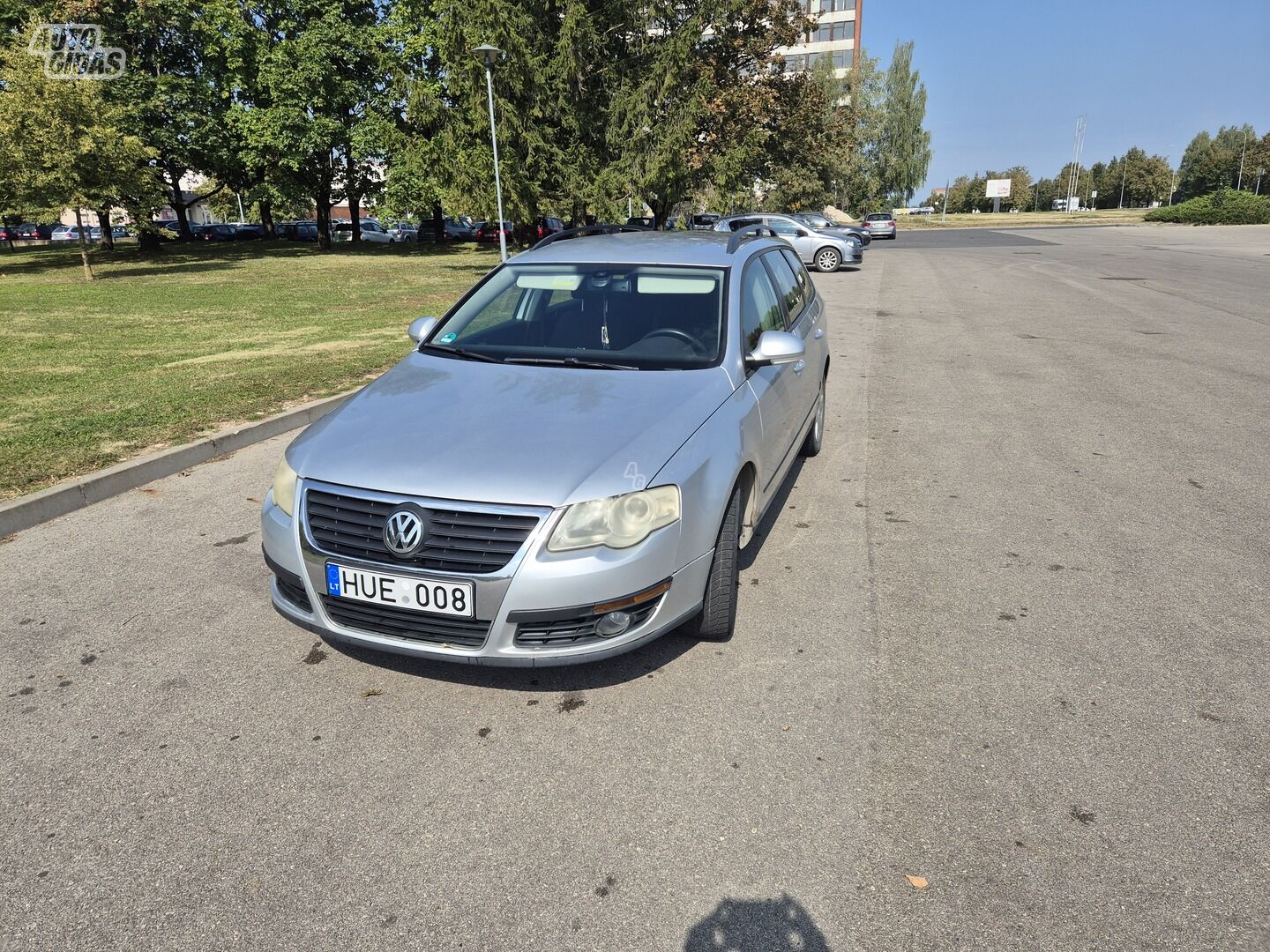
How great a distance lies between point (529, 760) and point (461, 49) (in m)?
23.1

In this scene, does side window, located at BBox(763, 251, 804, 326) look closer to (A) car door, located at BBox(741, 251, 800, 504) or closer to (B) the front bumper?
(A) car door, located at BBox(741, 251, 800, 504)

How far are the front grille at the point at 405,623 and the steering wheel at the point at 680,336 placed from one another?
1754mm

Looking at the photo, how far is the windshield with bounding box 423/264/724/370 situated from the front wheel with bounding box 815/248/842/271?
22198mm

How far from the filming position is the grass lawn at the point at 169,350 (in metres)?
6.36

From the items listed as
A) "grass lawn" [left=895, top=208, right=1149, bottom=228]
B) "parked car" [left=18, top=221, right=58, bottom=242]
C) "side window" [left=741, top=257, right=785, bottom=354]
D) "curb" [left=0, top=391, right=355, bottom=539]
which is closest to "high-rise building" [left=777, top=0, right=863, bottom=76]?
"grass lawn" [left=895, top=208, right=1149, bottom=228]

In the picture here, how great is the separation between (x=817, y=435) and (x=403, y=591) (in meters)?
4.05

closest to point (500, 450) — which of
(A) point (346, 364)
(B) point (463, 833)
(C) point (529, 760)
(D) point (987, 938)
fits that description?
(C) point (529, 760)

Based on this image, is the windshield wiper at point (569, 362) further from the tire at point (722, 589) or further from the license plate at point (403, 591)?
the license plate at point (403, 591)

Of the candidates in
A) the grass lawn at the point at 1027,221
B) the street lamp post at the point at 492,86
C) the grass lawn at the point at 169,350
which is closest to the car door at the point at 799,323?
the grass lawn at the point at 169,350

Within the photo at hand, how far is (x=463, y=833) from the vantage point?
246 centimetres

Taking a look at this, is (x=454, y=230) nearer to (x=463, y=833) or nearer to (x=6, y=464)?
(x=6, y=464)

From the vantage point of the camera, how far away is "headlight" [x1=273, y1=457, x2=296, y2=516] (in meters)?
3.10

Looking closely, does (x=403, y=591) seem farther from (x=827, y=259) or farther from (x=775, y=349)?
(x=827, y=259)

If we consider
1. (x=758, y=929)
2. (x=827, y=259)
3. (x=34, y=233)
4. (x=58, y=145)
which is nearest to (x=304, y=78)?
(x=58, y=145)
